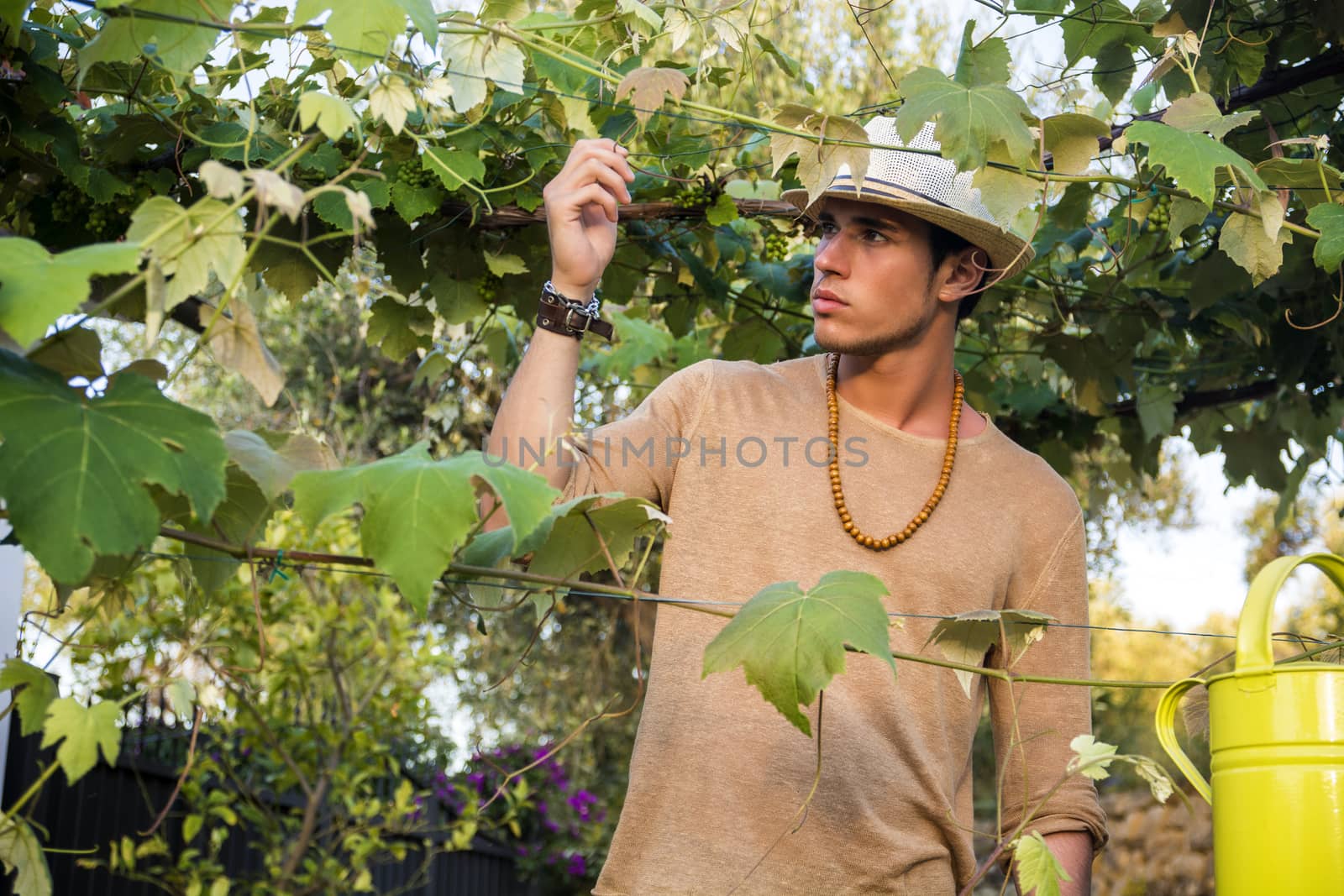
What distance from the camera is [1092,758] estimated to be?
120 centimetres

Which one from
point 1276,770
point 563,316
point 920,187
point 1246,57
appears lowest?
point 1276,770

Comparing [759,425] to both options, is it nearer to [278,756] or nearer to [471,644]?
[278,756]

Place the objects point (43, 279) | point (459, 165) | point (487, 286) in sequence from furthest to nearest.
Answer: point (487, 286) < point (459, 165) < point (43, 279)

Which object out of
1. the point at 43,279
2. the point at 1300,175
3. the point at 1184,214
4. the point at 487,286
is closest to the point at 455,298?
the point at 487,286

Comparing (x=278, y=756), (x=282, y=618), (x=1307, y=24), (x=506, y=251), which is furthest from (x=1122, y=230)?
(x=278, y=756)

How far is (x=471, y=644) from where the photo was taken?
8922 mm

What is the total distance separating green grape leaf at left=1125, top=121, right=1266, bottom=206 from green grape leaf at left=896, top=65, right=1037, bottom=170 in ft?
0.47

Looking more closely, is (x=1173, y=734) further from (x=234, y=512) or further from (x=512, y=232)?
(x=512, y=232)

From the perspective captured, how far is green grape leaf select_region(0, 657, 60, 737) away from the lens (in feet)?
3.33

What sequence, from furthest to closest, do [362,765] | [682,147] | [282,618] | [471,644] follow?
[471,644]
[362,765]
[282,618]
[682,147]

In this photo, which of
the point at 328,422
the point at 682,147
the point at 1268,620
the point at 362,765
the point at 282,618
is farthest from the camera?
the point at 328,422

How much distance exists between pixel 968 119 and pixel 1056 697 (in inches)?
39.6

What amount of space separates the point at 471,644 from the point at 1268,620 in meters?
8.28

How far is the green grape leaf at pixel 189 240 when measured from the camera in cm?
95
